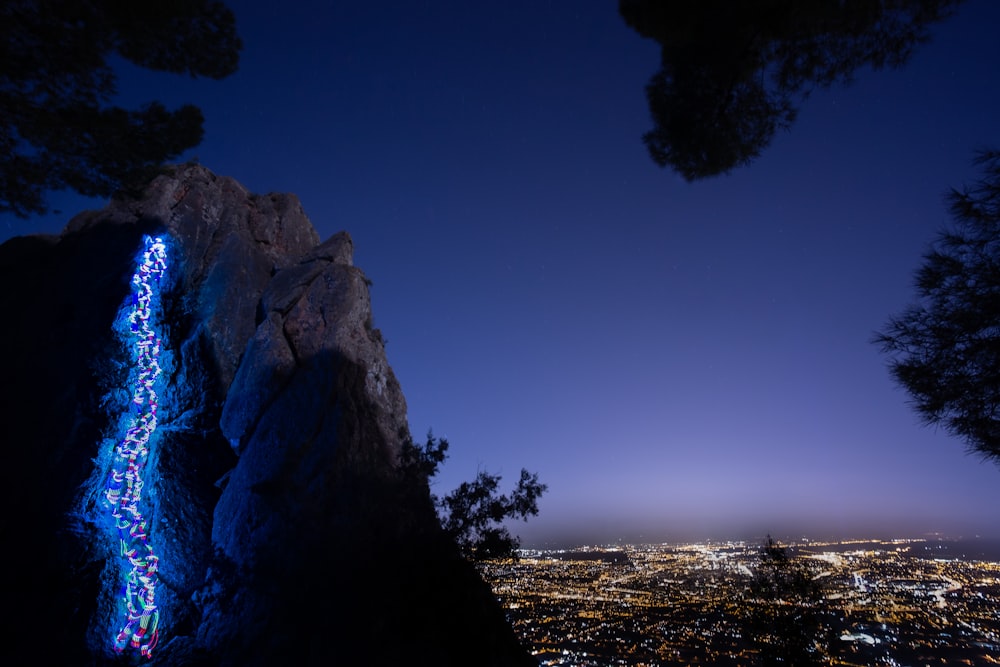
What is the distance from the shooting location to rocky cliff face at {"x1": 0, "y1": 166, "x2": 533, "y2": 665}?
1065 centimetres

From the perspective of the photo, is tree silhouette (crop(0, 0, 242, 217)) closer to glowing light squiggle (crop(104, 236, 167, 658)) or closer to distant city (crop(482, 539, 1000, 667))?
glowing light squiggle (crop(104, 236, 167, 658))

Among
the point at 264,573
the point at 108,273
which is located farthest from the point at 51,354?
the point at 264,573

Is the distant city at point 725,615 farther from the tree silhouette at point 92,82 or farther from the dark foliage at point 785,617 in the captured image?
the tree silhouette at point 92,82

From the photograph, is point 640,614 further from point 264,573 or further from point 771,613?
point 264,573

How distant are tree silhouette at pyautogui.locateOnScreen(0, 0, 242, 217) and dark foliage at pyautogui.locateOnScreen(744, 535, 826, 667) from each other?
18090 millimetres

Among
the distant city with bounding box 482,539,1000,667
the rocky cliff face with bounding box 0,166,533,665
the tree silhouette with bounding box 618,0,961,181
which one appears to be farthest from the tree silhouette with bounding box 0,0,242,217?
the distant city with bounding box 482,539,1000,667

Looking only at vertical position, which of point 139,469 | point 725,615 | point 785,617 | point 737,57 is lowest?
point 725,615

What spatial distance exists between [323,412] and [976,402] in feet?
48.8

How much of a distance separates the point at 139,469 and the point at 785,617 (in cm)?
2009

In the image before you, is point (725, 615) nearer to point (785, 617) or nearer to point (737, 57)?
point (785, 617)

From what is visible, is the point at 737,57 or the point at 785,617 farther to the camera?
the point at 785,617

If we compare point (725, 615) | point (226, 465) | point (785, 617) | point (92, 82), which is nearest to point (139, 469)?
point (226, 465)

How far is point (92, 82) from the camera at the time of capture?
849 centimetres

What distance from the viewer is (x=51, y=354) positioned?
16.8 m
